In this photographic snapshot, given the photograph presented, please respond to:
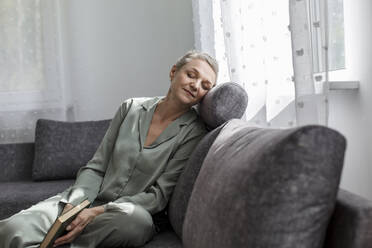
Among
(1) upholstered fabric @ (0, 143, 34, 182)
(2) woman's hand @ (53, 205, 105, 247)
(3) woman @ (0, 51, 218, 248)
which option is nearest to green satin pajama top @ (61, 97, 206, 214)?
(3) woman @ (0, 51, 218, 248)

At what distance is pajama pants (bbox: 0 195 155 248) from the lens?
67.8 inches

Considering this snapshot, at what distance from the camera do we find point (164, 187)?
1956 millimetres

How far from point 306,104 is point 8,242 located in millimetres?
1080

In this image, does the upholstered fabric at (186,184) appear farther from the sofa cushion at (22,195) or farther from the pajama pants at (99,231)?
A: the sofa cushion at (22,195)

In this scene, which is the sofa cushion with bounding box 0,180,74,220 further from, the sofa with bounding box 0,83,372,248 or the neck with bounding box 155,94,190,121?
the sofa with bounding box 0,83,372,248

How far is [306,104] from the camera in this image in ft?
6.11

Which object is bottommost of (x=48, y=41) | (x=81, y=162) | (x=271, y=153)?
(x=81, y=162)

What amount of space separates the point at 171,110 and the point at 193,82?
0.15 m

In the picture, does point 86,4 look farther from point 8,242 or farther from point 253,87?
point 8,242

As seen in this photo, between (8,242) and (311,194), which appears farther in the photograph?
(8,242)

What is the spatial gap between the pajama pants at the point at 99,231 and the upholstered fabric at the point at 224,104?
1.37 ft

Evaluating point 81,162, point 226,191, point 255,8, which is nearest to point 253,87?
point 255,8

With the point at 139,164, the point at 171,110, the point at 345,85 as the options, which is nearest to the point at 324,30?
the point at 345,85

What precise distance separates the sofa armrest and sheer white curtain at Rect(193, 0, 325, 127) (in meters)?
0.88
